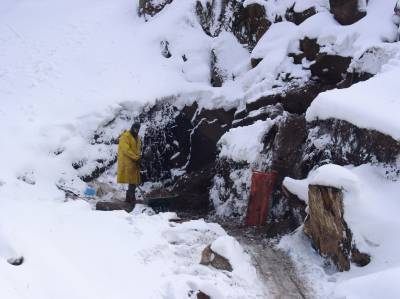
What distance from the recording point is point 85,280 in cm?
545

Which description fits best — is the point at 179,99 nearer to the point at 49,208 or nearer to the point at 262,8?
the point at 262,8

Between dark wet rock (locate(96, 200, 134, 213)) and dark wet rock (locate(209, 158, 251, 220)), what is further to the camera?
dark wet rock (locate(209, 158, 251, 220))

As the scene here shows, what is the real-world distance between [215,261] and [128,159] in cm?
436

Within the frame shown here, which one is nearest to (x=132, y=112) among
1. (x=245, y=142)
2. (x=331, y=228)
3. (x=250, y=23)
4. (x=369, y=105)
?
(x=245, y=142)

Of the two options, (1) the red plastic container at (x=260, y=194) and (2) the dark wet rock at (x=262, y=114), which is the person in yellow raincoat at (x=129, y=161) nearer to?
(2) the dark wet rock at (x=262, y=114)

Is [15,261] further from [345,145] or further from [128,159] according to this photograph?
[128,159]

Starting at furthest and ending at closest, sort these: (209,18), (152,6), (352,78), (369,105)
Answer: (152,6) < (209,18) < (352,78) < (369,105)

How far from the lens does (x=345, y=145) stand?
296 inches

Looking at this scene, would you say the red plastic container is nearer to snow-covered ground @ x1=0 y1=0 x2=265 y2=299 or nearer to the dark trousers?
snow-covered ground @ x1=0 y1=0 x2=265 y2=299

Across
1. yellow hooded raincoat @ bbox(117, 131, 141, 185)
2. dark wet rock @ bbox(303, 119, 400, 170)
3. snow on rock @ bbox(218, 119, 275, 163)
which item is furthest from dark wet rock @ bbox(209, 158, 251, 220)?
yellow hooded raincoat @ bbox(117, 131, 141, 185)

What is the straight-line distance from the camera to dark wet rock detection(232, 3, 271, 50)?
1309 centimetres

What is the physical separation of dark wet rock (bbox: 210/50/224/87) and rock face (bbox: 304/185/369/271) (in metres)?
6.71

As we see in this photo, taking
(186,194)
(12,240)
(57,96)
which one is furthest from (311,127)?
(57,96)

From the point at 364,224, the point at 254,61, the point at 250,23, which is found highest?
the point at 250,23
